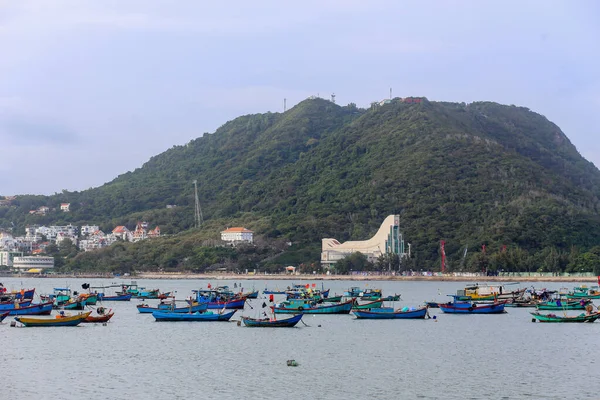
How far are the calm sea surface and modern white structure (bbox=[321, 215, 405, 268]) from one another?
316 ft

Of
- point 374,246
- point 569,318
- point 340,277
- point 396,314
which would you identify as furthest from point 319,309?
point 374,246

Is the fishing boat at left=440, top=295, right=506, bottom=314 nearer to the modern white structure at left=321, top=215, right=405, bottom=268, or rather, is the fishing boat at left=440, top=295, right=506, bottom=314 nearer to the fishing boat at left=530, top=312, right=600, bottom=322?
the fishing boat at left=530, top=312, right=600, bottom=322

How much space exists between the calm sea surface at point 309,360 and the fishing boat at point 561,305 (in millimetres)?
7606

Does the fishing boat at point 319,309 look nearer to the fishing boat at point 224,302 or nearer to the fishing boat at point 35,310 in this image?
the fishing boat at point 224,302

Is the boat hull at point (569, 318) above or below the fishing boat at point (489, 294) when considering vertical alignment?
below

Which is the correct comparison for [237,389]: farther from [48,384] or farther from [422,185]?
[422,185]

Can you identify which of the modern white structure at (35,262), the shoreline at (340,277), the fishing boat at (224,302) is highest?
the modern white structure at (35,262)

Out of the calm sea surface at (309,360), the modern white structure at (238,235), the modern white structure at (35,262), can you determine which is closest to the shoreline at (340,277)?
the modern white structure at (35,262)

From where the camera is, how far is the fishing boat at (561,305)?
68.9m

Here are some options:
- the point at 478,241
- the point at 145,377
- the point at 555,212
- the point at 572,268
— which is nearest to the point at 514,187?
the point at 555,212

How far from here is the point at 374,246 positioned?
540 ft

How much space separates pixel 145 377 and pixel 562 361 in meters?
20.1

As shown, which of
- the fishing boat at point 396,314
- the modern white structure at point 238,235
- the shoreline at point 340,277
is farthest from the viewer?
the modern white structure at point 238,235

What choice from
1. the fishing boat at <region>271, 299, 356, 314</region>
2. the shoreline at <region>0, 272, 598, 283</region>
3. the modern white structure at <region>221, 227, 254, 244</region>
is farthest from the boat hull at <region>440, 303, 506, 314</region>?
the modern white structure at <region>221, 227, 254, 244</region>
